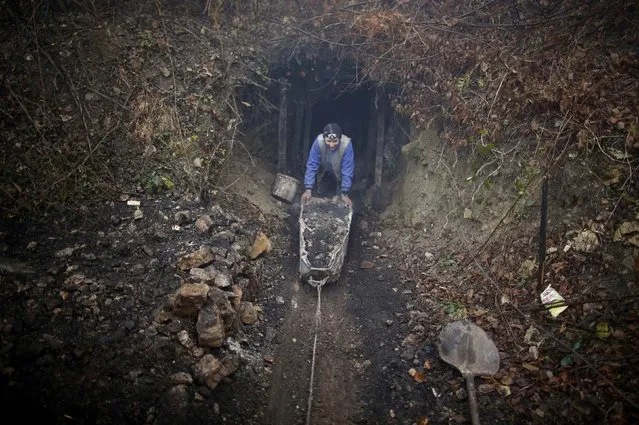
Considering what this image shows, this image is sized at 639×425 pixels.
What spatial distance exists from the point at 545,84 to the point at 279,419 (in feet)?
15.7

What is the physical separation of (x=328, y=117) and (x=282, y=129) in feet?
6.97

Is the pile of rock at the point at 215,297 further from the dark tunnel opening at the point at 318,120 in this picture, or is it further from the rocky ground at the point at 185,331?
the dark tunnel opening at the point at 318,120

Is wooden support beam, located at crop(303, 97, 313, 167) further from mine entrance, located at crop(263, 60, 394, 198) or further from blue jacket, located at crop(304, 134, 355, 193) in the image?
blue jacket, located at crop(304, 134, 355, 193)

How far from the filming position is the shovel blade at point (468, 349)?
3537 mm

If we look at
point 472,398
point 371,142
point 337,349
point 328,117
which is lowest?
point 337,349

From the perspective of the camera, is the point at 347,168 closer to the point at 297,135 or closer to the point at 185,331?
the point at 297,135

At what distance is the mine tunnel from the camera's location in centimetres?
757

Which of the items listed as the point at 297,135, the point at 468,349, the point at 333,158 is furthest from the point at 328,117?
the point at 468,349

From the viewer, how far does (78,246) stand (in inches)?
159

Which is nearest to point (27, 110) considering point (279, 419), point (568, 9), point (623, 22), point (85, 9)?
point (85, 9)

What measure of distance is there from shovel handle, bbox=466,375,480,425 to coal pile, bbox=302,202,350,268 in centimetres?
221

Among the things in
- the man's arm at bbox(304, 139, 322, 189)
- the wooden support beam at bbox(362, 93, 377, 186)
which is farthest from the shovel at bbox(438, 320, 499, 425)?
the wooden support beam at bbox(362, 93, 377, 186)

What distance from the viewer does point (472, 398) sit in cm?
328

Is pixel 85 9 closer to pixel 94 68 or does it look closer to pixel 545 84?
pixel 94 68
